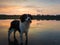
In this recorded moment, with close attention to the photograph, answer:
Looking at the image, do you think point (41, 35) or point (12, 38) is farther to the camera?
point (41, 35)

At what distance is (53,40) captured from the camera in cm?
1473

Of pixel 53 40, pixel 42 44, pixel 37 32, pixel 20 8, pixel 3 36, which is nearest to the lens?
pixel 42 44

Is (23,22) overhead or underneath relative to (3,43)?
overhead

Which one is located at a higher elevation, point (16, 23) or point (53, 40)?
point (16, 23)

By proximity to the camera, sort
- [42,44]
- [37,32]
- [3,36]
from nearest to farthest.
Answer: [42,44]
[3,36]
[37,32]

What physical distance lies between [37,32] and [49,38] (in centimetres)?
224

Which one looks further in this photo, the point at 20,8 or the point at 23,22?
the point at 20,8

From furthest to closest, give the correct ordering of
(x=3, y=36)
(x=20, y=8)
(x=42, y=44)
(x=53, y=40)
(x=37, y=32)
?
(x=20, y=8), (x=37, y=32), (x=3, y=36), (x=53, y=40), (x=42, y=44)

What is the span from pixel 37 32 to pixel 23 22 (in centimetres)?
388

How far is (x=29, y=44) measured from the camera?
45.0 feet

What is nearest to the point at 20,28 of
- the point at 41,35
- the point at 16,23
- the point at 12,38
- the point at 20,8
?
the point at 16,23

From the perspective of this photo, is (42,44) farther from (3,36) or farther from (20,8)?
(20,8)

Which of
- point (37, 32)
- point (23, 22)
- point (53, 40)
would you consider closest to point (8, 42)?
point (23, 22)

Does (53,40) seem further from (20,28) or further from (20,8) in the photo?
(20,8)
